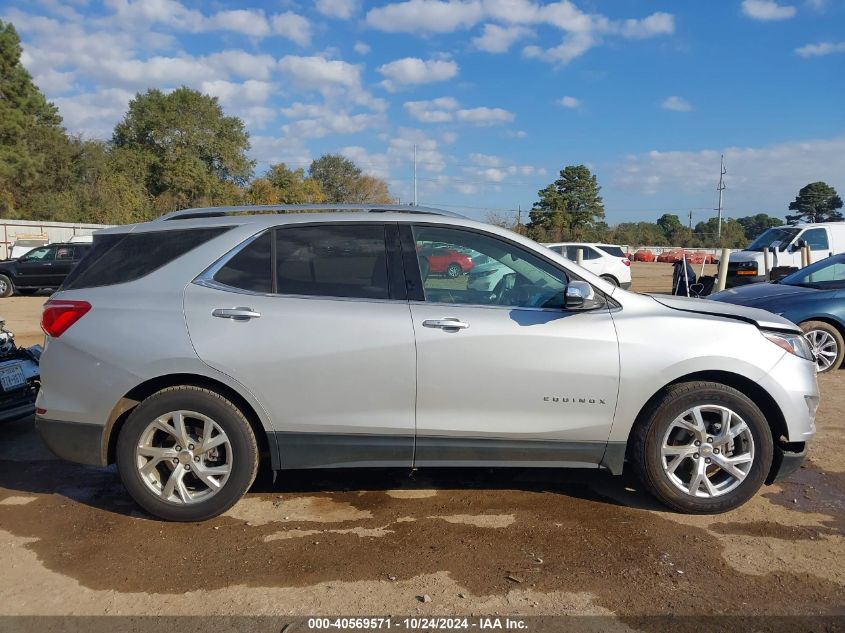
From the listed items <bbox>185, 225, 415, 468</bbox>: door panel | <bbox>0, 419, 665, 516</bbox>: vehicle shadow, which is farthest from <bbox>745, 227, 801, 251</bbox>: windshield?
<bbox>185, 225, 415, 468</bbox>: door panel

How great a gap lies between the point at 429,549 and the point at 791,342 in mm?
2575

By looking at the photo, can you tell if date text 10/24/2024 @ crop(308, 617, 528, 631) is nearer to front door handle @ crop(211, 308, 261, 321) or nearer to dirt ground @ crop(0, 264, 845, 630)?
dirt ground @ crop(0, 264, 845, 630)

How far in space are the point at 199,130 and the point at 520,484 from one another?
59264 mm

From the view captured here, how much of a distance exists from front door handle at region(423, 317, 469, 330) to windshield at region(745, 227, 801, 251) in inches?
576

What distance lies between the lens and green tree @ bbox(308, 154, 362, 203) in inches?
2940

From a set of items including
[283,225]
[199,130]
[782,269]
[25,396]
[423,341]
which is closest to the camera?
[423,341]

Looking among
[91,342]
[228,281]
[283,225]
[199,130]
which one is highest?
[199,130]

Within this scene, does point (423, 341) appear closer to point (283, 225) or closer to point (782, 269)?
point (283, 225)

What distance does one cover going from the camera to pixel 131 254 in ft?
13.2

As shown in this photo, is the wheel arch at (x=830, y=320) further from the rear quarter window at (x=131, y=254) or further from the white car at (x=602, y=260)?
the white car at (x=602, y=260)

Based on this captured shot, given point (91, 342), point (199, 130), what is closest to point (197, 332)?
point (91, 342)

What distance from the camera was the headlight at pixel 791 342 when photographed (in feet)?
13.1

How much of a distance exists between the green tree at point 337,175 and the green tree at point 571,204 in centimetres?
2085

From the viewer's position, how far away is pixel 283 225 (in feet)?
13.3
